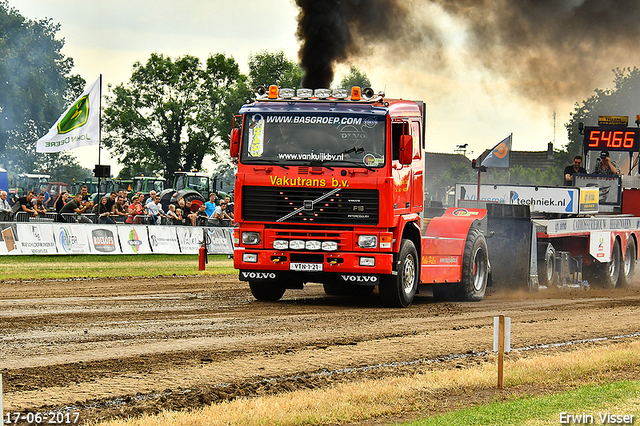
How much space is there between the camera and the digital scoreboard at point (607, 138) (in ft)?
75.9

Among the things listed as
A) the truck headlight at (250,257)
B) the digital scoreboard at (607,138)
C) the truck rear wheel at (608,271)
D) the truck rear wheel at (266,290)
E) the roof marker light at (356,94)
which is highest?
the digital scoreboard at (607,138)

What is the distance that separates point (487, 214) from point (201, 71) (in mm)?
64657

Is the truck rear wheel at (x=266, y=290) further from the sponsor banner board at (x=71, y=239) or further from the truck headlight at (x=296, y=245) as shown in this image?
the sponsor banner board at (x=71, y=239)

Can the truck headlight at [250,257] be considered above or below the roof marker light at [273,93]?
below

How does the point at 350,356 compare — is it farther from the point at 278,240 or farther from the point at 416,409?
the point at 278,240

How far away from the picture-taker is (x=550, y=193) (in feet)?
62.3

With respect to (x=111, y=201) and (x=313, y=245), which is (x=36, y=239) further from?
(x=313, y=245)

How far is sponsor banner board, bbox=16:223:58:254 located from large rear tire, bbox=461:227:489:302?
12504 mm

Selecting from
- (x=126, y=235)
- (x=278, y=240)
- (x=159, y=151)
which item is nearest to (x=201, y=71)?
(x=159, y=151)

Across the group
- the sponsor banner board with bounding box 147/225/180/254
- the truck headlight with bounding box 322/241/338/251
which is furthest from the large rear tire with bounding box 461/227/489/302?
the sponsor banner board with bounding box 147/225/180/254

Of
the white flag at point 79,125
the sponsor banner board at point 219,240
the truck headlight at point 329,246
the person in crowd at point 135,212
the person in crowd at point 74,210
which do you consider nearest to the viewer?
the truck headlight at point 329,246

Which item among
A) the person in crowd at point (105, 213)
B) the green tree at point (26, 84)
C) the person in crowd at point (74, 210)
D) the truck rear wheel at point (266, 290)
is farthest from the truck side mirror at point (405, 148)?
the green tree at point (26, 84)

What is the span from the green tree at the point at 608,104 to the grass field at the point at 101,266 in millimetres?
69032

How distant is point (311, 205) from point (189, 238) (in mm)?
14649
